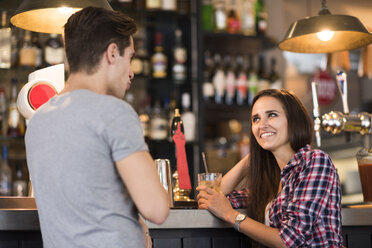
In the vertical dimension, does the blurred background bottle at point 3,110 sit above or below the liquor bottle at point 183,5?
below

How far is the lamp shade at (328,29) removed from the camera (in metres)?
1.92

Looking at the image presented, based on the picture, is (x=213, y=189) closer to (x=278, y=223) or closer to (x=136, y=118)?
(x=278, y=223)

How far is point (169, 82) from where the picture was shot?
11.3 feet

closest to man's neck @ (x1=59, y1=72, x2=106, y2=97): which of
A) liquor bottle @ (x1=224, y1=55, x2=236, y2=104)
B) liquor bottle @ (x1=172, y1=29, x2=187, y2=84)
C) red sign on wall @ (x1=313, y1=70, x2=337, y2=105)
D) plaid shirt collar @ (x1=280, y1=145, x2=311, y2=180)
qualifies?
plaid shirt collar @ (x1=280, y1=145, x2=311, y2=180)

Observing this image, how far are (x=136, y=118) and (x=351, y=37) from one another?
51.8 inches

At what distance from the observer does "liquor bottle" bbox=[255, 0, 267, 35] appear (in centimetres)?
370

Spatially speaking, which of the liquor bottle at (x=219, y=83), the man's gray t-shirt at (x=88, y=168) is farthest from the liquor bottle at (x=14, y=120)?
the man's gray t-shirt at (x=88, y=168)

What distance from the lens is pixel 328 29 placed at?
1904mm

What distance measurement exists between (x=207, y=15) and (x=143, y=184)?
2819mm

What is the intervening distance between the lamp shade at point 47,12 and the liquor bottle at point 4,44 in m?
1.37

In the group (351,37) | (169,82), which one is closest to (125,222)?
(351,37)

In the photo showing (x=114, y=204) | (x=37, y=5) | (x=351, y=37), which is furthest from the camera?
(x=351, y=37)

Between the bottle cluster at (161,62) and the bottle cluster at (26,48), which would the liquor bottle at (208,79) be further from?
the bottle cluster at (26,48)

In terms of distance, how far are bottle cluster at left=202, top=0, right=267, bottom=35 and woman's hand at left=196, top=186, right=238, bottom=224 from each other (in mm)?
2134
